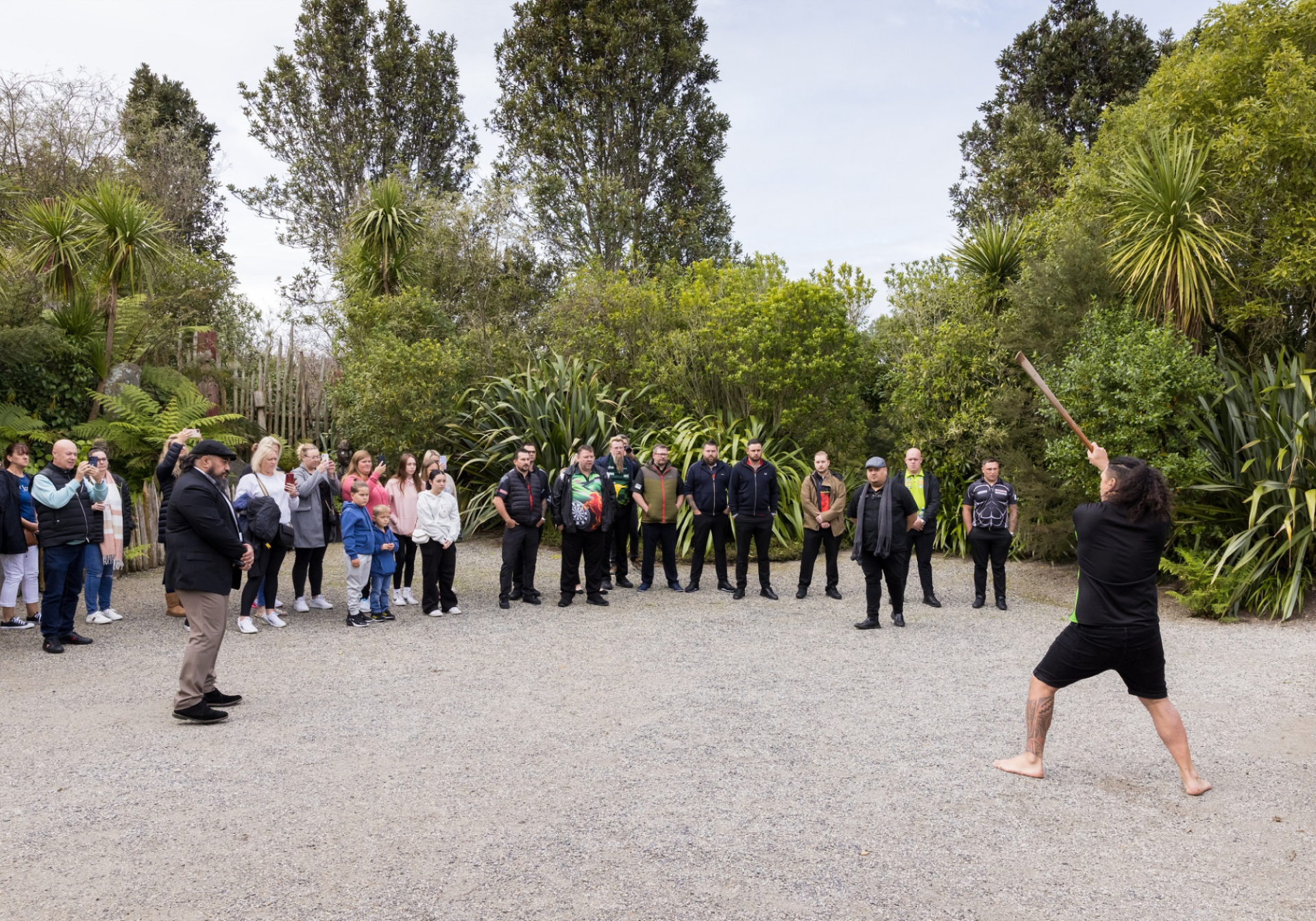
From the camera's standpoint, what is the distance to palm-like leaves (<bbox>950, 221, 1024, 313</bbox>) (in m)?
14.2

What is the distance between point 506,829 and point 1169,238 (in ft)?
31.6

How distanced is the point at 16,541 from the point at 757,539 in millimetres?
7013

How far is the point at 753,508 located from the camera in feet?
34.9

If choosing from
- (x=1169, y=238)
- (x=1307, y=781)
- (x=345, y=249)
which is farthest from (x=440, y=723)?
(x=345, y=249)

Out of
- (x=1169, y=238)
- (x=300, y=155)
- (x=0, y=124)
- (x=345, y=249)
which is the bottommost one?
(x=1169, y=238)

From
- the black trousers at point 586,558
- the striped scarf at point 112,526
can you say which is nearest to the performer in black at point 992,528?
the black trousers at point 586,558

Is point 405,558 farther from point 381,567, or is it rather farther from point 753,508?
point 753,508

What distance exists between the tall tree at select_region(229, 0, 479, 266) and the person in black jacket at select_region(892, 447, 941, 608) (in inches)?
860

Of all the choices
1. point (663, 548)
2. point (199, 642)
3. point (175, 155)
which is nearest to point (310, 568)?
point (663, 548)

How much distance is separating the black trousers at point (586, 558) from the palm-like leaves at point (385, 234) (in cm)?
992

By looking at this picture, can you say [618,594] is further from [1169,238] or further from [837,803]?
[1169,238]

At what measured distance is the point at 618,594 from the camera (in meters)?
10.9

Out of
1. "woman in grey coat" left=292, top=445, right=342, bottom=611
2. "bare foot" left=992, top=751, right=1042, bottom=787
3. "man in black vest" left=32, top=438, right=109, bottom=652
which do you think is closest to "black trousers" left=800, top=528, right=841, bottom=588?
"woman in grey coat" left=292, top=445, right=342, bottom=611

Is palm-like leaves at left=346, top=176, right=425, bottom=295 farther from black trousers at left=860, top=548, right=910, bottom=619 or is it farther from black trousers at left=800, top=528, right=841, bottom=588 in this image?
black trousers at left=860, top=548, right=910, bottom=619
